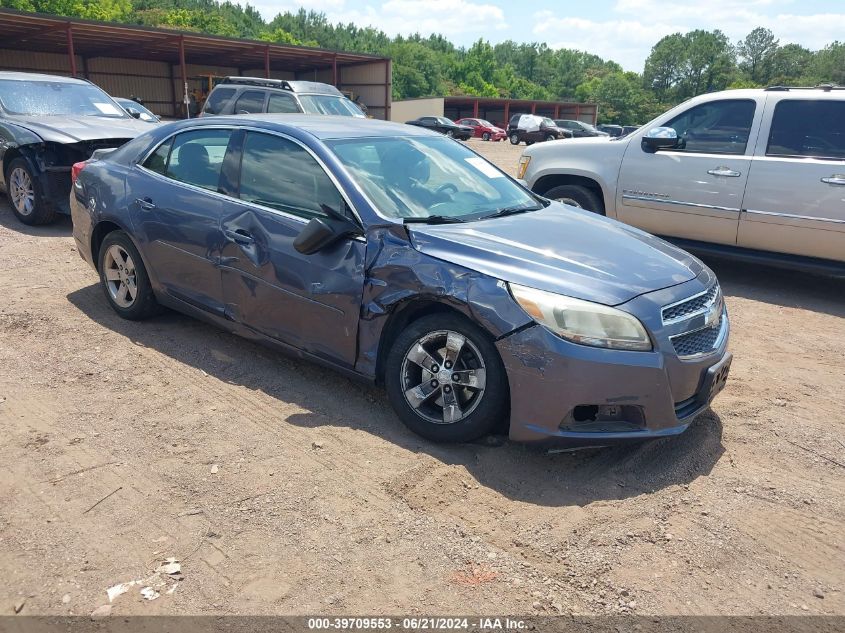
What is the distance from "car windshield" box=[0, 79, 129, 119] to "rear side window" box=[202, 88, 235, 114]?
13.0ft

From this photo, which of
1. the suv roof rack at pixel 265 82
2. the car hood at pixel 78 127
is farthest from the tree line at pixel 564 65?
the car hood at pixel 78 127

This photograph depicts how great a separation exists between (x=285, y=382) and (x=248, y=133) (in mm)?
1647

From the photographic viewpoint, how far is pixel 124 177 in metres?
5.17

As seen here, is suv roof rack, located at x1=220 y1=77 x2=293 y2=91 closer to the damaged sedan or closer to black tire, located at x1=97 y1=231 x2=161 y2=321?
the damaged sedan

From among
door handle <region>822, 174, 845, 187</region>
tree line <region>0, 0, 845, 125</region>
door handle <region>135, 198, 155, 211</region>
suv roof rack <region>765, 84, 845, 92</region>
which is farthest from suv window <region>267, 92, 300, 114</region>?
tree line <region>0, 0, 845, 125</region>

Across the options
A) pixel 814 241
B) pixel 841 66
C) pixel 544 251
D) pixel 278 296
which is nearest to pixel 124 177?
pixel 278 296

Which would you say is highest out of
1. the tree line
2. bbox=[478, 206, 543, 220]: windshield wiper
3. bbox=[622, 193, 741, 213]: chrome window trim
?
the tree line

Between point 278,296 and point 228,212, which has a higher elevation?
point 228,212

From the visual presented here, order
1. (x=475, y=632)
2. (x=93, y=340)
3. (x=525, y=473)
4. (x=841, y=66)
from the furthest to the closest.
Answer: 1. (x=841, y=66)
2. (x=93, y=340)
3. (x=525, y=473)
4. (x=475, y=632)

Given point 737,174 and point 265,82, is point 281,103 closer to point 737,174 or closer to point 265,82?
point 265,82

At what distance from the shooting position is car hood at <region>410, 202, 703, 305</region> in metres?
3.40

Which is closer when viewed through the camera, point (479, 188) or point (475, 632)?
point (475, 632)

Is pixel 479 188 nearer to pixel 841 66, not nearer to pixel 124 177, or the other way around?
pixel 124 177

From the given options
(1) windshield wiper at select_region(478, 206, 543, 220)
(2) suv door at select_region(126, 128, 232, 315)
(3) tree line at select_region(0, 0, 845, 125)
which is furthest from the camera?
(3) tree line at select_region(0, 0, 845, 125)
